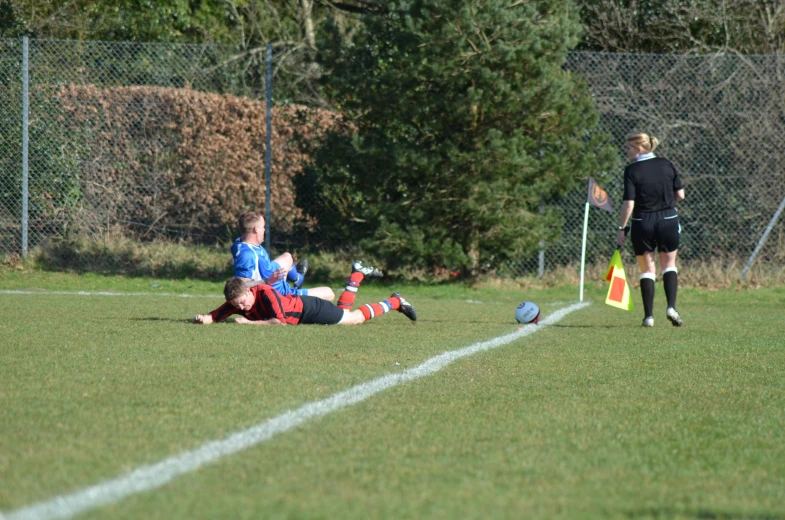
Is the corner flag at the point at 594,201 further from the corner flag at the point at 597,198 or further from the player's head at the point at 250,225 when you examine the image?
the player's head at the point at 250,225

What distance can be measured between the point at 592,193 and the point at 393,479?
10.3m

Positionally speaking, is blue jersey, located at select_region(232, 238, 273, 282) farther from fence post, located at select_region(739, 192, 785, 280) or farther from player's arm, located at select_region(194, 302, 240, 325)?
fence post, located at select_region(739, 192, 785, 280)

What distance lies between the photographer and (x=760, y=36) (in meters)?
18.5

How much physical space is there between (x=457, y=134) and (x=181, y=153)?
17.3ft

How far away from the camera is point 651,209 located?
32.7 feet

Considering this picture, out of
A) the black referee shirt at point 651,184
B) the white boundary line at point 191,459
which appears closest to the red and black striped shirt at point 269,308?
the white boundary line at point 191,459

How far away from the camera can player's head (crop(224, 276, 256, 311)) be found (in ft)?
28.2

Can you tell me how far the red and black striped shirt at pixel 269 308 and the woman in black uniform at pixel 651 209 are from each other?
3.30 m

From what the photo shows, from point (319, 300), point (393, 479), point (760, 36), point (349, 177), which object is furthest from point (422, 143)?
point (393, 479)

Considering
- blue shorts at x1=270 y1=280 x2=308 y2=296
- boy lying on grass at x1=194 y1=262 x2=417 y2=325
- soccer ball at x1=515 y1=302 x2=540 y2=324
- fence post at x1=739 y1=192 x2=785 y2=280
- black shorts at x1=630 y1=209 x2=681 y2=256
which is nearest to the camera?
boy lying on grass at x1=194 y1=262 x2=417 y2=325

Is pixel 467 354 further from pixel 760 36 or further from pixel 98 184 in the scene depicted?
pixel 760 36

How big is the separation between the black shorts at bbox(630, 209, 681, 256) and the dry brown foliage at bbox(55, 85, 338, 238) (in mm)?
6813

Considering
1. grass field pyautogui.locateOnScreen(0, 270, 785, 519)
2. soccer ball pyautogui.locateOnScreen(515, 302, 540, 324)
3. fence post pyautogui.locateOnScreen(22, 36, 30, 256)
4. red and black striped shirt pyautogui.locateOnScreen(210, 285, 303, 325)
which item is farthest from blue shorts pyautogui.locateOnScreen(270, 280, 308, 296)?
fence post pyautogui.locateOnScreen(22, 36, 30, 256)

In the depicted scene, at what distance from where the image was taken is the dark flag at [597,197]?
13.4 meters
